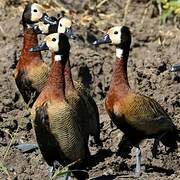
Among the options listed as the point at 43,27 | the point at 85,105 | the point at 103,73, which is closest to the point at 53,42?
the point at 85,105

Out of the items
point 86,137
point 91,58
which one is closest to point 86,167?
point 86,137

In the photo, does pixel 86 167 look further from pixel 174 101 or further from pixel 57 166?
pixel 174 101

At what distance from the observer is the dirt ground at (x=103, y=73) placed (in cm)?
752

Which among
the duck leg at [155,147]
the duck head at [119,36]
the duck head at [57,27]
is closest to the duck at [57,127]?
the duck leg at [155,147]

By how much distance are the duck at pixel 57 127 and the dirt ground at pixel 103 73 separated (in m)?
0.25

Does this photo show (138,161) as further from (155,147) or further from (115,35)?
(115,35)

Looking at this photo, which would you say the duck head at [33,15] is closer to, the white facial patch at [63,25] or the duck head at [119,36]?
the white facial patch at [63,25]

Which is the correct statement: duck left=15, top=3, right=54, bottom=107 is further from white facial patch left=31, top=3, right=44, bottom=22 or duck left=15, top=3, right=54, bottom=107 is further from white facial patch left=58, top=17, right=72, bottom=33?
white facial patch left=58, top=17, right=72, bottom=33

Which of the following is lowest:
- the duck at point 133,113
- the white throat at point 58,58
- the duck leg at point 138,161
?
the duck leg at point 138,161

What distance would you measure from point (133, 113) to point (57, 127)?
0.87 metres

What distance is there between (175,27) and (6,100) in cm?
325

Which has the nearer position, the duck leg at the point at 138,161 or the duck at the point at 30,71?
the duck leg at the point at 138,161

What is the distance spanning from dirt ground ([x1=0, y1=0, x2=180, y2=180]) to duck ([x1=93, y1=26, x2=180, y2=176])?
8.5 inches

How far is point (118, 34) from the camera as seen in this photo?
25.7 ft
